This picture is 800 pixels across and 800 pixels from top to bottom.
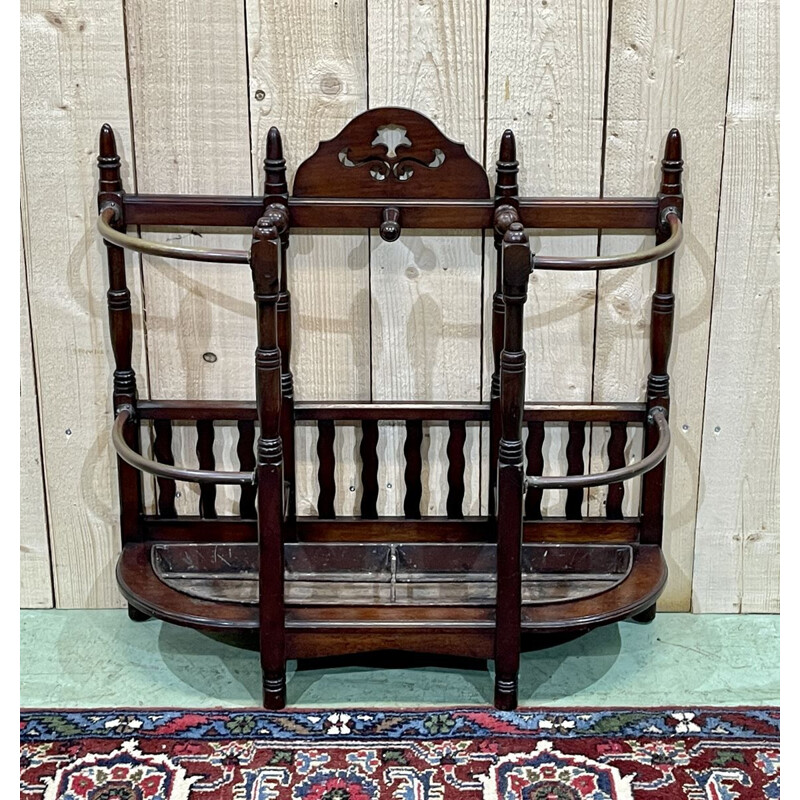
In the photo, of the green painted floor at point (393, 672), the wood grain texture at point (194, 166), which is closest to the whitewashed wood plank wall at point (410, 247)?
the wood grain texture at point (194, 166)

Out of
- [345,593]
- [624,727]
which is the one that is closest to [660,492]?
[624,727]

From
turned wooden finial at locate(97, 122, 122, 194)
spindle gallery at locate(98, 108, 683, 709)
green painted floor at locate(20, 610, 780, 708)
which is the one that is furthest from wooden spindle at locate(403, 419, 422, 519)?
turned wooden finial at locate(97, 122, 122, 194)

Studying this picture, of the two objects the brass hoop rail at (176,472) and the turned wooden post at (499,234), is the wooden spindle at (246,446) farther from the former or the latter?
the turned wooden post at (499,234)

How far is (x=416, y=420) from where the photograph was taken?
2068mm

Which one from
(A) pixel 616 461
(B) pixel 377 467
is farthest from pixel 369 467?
(A) pixel 616 461

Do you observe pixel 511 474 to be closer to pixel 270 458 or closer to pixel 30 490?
pixel 270 458

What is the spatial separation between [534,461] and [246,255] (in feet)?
2.11

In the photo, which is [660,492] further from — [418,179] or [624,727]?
[418,179]

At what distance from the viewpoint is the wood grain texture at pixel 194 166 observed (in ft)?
6.30

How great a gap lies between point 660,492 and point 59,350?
1.10 metres

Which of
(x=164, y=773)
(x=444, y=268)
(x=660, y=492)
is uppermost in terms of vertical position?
(x=444, y=268)

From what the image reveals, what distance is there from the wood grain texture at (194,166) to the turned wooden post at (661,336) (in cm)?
70

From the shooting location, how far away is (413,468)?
2.09m

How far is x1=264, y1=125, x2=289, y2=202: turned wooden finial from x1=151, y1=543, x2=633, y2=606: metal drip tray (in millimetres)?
626
